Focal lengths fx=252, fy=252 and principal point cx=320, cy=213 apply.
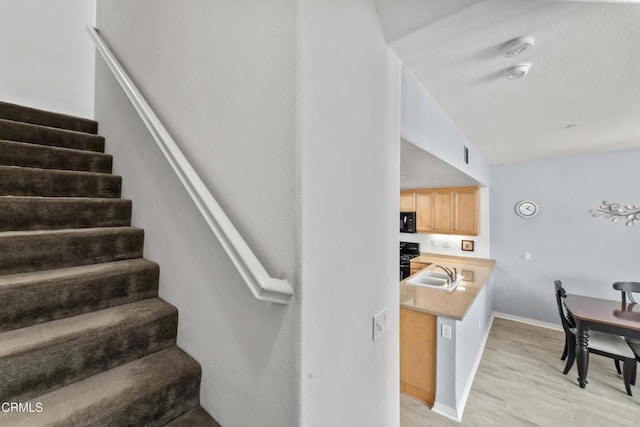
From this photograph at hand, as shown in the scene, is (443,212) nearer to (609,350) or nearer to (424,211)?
(424,211)

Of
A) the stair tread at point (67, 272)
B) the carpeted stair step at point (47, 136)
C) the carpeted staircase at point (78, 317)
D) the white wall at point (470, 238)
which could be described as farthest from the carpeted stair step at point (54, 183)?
the white wall at point (470, 238)

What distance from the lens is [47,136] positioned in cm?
171

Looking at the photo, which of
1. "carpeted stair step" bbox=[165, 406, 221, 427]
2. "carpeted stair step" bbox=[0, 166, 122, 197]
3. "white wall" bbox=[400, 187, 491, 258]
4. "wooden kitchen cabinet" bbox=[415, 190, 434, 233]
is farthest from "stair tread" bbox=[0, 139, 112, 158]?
"white wall" bbox=[400, 187, 491, 258]

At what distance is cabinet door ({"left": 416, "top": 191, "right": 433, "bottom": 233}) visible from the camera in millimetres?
4640

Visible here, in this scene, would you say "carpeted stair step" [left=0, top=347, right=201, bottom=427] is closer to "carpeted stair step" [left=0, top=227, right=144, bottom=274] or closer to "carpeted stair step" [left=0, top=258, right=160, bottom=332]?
"carpeted stair step" [left=0, top=258, right=160, bottom=332]

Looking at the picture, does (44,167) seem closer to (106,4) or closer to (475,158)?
(106,4)

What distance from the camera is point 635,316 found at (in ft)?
8.87

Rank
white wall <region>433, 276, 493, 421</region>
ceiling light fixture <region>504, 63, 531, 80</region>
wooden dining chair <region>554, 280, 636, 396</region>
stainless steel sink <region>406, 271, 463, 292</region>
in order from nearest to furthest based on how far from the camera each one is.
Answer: ceiling light fixture <region>504, 63, 531, 80</region> < white wall <region>433, 276, 493, 421</region> < wooden dining chair <region>554, 280, 636, 396</region> < stainless steel sink <region>406, 271, 463, 292</region>

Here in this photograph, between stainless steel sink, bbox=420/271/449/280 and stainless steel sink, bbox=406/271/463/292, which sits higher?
stainless steel sink, bbox=420/271/449/280

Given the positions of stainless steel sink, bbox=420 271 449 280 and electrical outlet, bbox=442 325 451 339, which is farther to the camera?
stainless steel sink, bbox=420 271 449 280

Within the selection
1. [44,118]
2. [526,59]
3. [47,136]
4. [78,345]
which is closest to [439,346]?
[526,59]

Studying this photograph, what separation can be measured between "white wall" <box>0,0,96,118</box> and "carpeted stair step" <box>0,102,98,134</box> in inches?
47.7

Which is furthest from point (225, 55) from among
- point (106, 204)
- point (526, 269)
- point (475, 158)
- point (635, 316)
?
point (526, 269)

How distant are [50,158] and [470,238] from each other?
5646 millimetres
